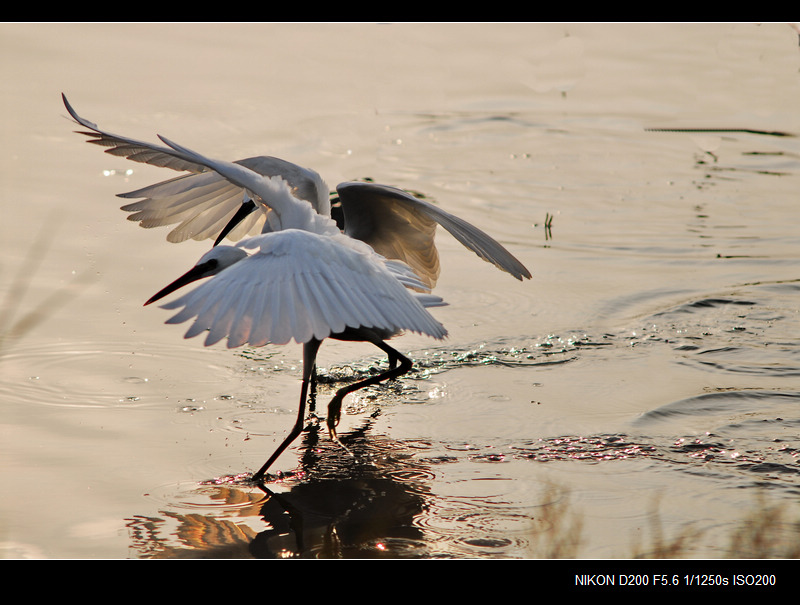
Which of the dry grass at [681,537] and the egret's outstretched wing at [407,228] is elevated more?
the egret's outstretched wing at [407,228]

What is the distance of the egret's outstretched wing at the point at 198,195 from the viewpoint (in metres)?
5.82

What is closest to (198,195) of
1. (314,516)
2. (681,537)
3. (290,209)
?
(290,209)

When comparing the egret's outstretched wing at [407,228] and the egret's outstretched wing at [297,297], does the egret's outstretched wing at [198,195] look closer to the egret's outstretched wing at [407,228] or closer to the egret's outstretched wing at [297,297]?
the egret's outstretched wing at [407,228]

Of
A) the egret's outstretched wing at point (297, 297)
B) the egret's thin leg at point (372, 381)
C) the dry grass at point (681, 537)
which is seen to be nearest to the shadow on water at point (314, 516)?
the egret's thin leg at point (372, 381)

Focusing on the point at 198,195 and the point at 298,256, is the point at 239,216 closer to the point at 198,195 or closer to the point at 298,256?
the point at 198,195

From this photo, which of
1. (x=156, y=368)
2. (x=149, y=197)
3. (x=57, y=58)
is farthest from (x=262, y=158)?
(x=57, y=58)

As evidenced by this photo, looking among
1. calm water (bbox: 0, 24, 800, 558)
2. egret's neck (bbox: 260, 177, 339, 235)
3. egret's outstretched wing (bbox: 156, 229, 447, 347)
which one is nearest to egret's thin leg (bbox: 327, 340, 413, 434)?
calm water (bbox: 0, 24, 800, 558)

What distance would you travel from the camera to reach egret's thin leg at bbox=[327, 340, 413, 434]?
5.09 metres

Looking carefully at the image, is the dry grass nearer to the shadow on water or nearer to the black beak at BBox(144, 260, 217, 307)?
the shadow on water

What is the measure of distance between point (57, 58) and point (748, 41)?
29.8 ft

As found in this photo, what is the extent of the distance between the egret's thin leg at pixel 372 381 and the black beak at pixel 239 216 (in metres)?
1.41

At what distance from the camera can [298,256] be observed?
14.0ft

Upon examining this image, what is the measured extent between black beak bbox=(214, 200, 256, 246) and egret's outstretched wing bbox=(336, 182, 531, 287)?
611 mm

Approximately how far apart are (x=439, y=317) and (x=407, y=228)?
0.69 meters
